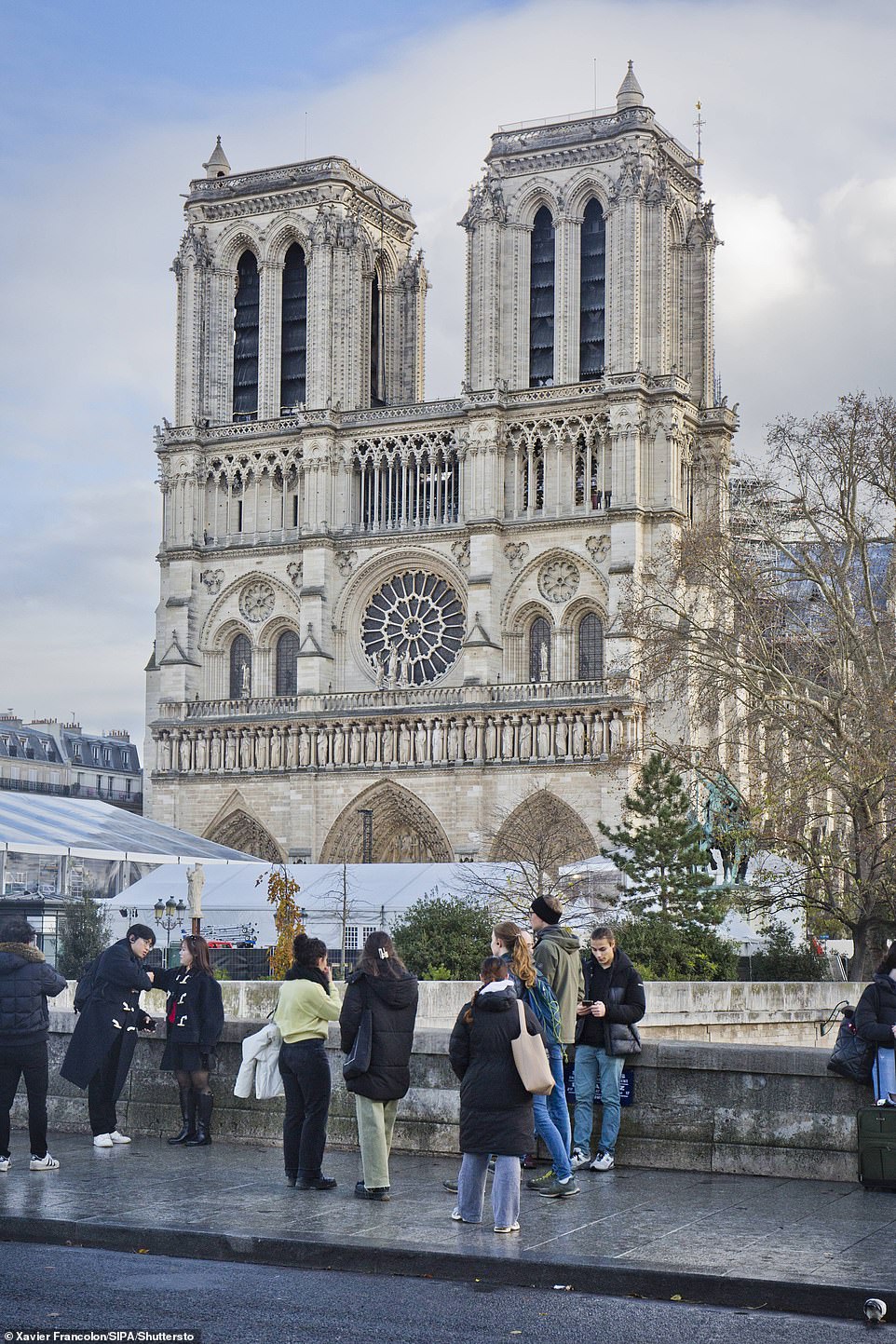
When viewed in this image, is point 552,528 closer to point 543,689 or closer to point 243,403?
point 543,689

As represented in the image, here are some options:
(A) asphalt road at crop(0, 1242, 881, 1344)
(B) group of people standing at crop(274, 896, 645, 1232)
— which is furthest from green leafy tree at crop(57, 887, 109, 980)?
(A) asphalt road at crop(0, 1242, 881, 1344)

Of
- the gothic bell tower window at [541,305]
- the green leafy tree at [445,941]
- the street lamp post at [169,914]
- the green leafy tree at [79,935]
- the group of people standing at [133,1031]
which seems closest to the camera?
the group of people standing at [133,1031]

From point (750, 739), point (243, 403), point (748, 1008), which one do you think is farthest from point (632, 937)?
point (243, 403)

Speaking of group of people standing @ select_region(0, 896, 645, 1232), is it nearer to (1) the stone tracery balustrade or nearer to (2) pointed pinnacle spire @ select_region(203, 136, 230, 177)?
(1) the stone tracery balustrade

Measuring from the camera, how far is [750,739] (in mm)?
33062

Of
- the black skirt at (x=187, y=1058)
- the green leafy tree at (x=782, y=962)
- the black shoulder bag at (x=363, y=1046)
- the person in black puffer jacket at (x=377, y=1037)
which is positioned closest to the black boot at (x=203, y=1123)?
the black skirt at (x=187, y=1058)

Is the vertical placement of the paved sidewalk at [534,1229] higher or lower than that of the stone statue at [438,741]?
lower

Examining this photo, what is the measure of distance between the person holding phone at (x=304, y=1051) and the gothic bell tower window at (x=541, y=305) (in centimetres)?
4094

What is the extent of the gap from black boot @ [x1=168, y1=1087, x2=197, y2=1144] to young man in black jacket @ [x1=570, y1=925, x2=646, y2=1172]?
2.68 metres

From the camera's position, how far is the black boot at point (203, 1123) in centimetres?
1202

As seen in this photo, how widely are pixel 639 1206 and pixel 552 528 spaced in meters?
39.7

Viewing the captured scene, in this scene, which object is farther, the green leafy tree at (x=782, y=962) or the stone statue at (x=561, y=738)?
the stone statue at (x=561, y=738)

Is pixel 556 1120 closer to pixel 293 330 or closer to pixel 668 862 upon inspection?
pixel 668 862

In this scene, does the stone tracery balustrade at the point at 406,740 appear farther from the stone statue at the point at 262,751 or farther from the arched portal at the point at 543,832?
the arched portal at the point at 543,832
